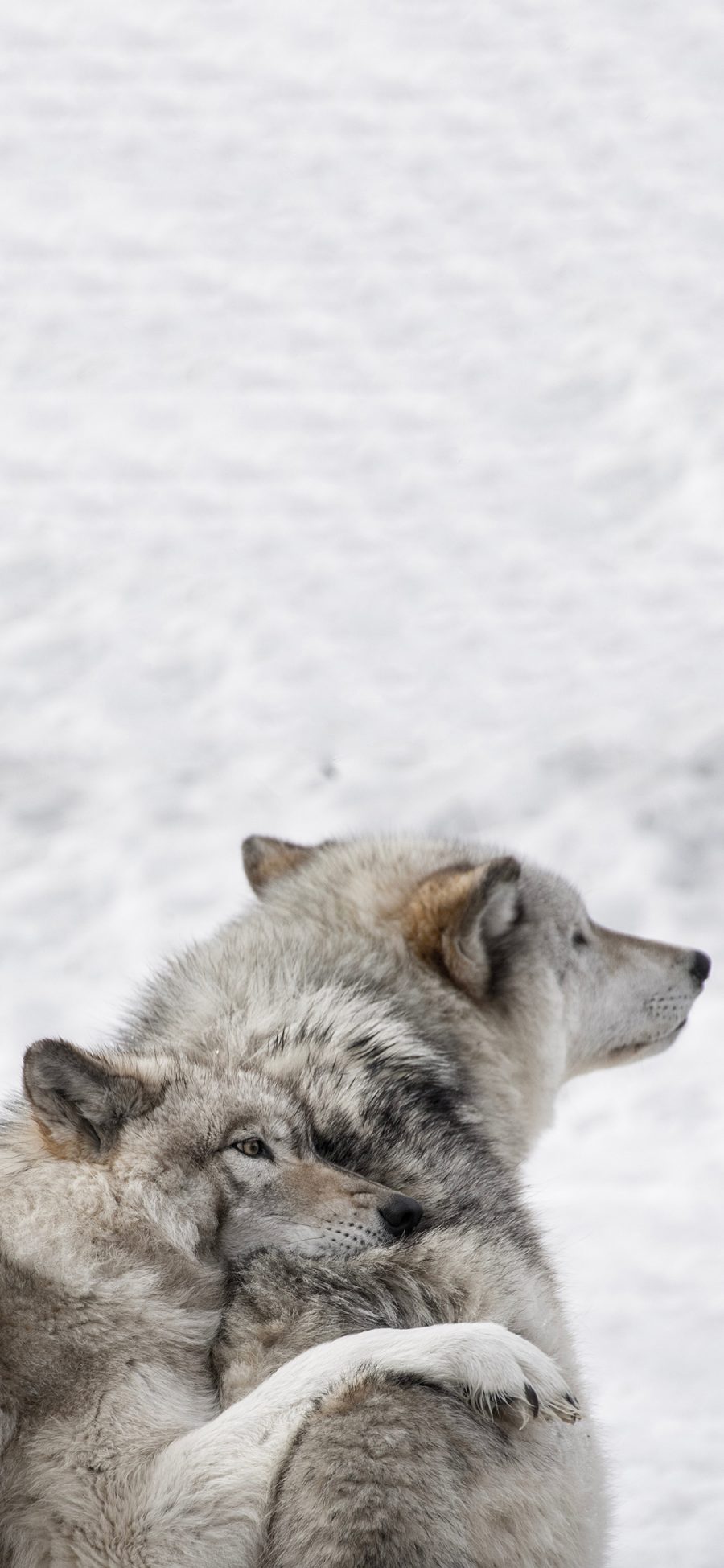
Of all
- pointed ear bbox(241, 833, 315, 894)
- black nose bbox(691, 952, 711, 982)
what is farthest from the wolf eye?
black nose bbox(691, 952, 711, 982)

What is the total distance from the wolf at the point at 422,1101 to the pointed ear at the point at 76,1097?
1.30ft

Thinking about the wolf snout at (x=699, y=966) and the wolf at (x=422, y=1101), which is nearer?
the wolf at (x=422, y=1101)

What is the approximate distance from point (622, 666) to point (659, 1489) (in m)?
5.33

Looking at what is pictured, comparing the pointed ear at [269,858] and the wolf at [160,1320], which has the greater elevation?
the pointed ear at [269,858]

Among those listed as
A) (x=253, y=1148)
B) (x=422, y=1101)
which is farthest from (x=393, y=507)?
(x=253, y=1148)

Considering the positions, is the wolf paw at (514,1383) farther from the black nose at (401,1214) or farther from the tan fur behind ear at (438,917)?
the tan fur behind ear at (438,917)

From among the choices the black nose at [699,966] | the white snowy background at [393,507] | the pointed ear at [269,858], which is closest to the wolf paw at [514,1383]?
the white snowy background at [393,507]

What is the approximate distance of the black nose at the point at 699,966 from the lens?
539 cm

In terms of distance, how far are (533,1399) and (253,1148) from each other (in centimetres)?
73

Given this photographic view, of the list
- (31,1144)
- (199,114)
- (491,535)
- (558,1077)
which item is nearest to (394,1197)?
(31,1144)

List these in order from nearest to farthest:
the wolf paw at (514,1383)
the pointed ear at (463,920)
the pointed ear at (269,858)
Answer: the wolf paw at (514,1383)
the pointed ear at (463,920)
the pointed ear at (269,858)

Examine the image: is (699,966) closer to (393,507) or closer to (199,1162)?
(199,1162)

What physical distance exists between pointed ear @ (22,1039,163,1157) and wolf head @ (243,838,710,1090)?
129 cm

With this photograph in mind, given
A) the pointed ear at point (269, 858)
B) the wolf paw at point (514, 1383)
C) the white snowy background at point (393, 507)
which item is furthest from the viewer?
the white snowy background at point (393, 507)
